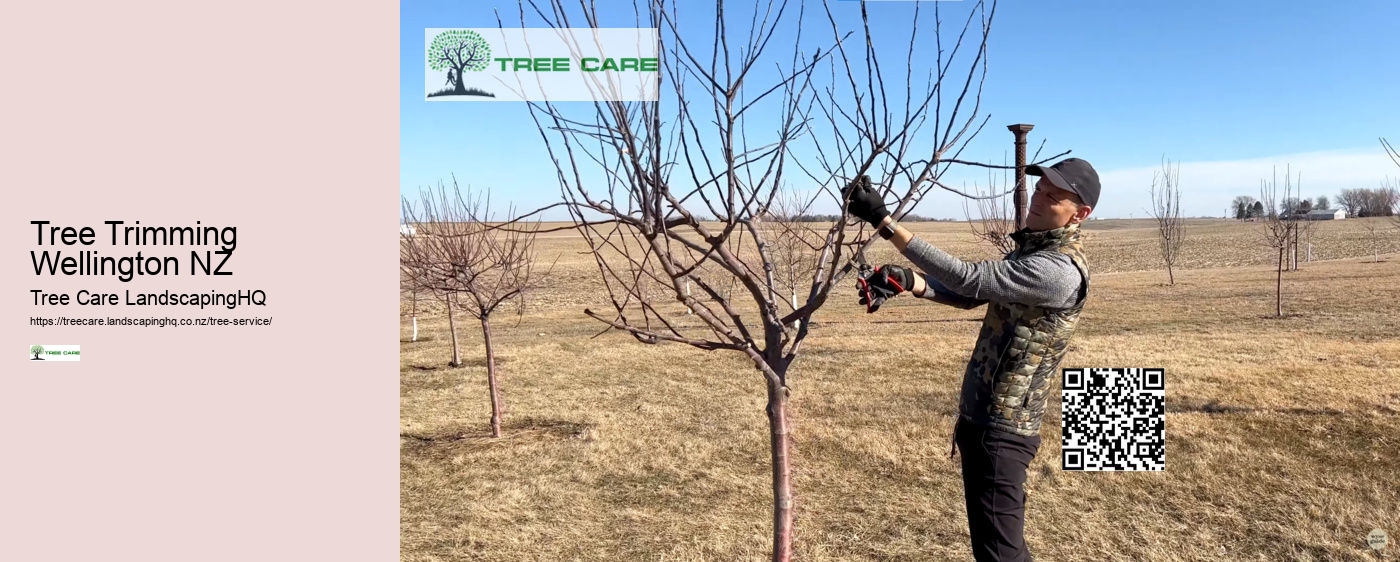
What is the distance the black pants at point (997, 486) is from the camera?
2451 millimetres

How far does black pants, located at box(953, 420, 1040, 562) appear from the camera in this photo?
8.04ft

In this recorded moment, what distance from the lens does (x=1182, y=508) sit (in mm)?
4734

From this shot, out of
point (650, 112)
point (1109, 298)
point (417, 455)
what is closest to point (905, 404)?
point (417, 455)

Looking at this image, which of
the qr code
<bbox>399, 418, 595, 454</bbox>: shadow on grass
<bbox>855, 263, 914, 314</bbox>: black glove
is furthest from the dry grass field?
<bbox>855, 263, 914, 314</bbox>: black glove

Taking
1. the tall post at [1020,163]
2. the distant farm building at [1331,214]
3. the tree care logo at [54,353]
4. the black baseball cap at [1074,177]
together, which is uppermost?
the distant farm building at [1331,214]

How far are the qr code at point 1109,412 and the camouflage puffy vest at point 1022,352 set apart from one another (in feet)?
4.01

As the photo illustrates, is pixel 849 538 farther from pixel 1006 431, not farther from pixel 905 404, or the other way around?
pixel 905 404

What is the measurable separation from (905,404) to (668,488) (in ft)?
10.7

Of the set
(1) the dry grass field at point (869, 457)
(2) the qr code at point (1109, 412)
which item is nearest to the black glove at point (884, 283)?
(1) the dry grass field at point (869, 457)

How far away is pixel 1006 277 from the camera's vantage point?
2.12 m

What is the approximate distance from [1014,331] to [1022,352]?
72 mm

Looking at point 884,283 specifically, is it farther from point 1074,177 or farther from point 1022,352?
point 1074,177

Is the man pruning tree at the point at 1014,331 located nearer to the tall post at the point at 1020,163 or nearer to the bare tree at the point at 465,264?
the tall post at the point at 1020,163

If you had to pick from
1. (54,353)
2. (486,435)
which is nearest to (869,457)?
(486,435)
